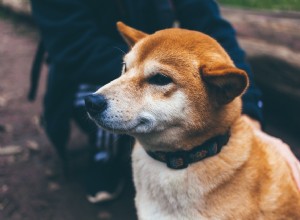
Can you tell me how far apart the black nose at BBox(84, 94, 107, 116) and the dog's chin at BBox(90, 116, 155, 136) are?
0.17ft

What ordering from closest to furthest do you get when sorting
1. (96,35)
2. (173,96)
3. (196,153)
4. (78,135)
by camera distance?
A: (173,96)
(196,153)
(96,35)
(78,135)

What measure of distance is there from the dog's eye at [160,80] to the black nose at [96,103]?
0.26 metres

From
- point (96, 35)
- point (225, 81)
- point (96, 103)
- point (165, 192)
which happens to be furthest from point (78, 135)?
point (225, 81)

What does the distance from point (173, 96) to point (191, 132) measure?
0.65ft

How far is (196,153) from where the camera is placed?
202 cm

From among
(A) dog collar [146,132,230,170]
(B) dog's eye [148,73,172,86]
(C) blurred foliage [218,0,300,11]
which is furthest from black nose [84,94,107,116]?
(C) blurred foliage [218,0,300,11]

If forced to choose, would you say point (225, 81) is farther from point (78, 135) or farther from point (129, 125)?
point (78, 135)

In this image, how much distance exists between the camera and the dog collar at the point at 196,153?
2.02 m

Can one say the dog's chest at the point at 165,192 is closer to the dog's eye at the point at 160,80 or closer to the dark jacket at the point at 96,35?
the dog's eye at the point at 160,80

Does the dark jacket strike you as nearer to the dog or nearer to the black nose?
the dog

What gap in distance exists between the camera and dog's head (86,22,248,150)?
6.22ft

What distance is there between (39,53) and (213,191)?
1.92m

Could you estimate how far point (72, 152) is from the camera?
3.61 m

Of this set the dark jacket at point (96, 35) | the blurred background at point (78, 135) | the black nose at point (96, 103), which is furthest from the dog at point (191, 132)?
the blurred background at point (78, 135)
